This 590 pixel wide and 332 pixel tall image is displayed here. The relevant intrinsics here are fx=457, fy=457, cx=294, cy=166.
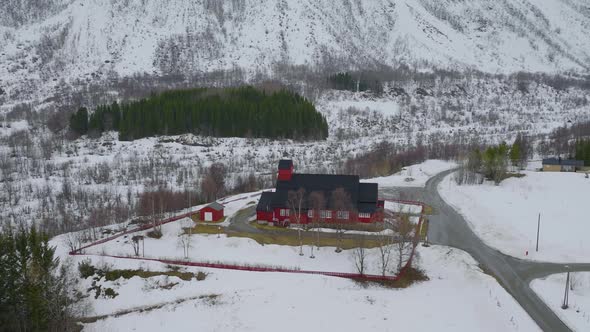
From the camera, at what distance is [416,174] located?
6500cm

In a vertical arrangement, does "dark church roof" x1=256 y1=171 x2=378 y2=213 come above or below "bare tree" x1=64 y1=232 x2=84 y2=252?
above

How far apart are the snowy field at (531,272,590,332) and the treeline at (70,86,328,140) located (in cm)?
6712

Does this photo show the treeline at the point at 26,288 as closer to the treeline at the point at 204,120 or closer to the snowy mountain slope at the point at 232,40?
the treeline at the point at 204,120

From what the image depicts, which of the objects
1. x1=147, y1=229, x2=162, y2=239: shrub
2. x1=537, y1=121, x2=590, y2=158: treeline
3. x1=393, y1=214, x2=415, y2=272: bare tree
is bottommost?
x1=147, y1=229, x2=162, y2=239: shrub

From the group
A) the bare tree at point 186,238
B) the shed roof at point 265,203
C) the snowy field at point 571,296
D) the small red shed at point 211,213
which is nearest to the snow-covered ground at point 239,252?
the bare tree at point 186,238

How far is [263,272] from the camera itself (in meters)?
33.8

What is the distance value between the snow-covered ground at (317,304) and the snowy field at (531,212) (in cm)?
666

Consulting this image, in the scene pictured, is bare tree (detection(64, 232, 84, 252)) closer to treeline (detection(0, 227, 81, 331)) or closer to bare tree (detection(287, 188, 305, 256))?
treeline (detection(0, 227, 81, 331))

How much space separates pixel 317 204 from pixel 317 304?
1266 centimetres

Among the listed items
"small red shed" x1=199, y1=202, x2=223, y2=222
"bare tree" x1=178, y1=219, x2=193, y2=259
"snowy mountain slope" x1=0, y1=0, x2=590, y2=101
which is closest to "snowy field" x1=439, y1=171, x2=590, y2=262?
"small red shed" x1=199, y1=202, x2=223, y2=222

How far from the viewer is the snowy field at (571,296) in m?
26.0

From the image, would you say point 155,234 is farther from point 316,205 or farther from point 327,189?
point 327,189

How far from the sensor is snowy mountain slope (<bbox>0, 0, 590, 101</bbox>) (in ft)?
507

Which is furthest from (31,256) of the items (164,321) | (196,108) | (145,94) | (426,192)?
(145,94)
